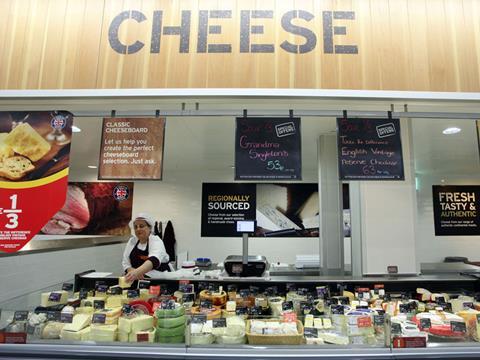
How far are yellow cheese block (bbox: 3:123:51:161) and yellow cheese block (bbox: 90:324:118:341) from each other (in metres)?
1.50

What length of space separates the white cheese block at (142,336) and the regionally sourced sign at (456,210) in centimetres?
851

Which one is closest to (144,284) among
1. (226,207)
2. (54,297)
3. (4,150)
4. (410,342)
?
(54,297)

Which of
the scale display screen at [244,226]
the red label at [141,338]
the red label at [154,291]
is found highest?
the scale display screen at [244,226]

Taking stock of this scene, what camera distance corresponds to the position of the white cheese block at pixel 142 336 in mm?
1850

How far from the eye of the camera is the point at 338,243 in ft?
15.9

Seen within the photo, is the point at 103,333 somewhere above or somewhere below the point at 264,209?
below

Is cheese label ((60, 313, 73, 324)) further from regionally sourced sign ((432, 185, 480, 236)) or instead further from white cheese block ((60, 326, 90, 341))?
regionally sourced sign ((432, 185, 480, 236))

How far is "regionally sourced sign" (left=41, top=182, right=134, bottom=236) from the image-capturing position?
824cm

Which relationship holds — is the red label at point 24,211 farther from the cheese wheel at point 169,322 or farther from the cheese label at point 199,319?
the cheese label at point 199,319

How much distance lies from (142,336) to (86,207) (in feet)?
24.0

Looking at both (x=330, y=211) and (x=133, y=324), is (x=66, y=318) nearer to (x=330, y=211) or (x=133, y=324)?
(x=133, y=324)

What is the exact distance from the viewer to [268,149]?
2688mm

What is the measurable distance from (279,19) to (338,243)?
335 cm

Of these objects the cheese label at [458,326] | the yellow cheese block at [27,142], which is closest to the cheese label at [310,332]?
the cheese label at [458,326]
